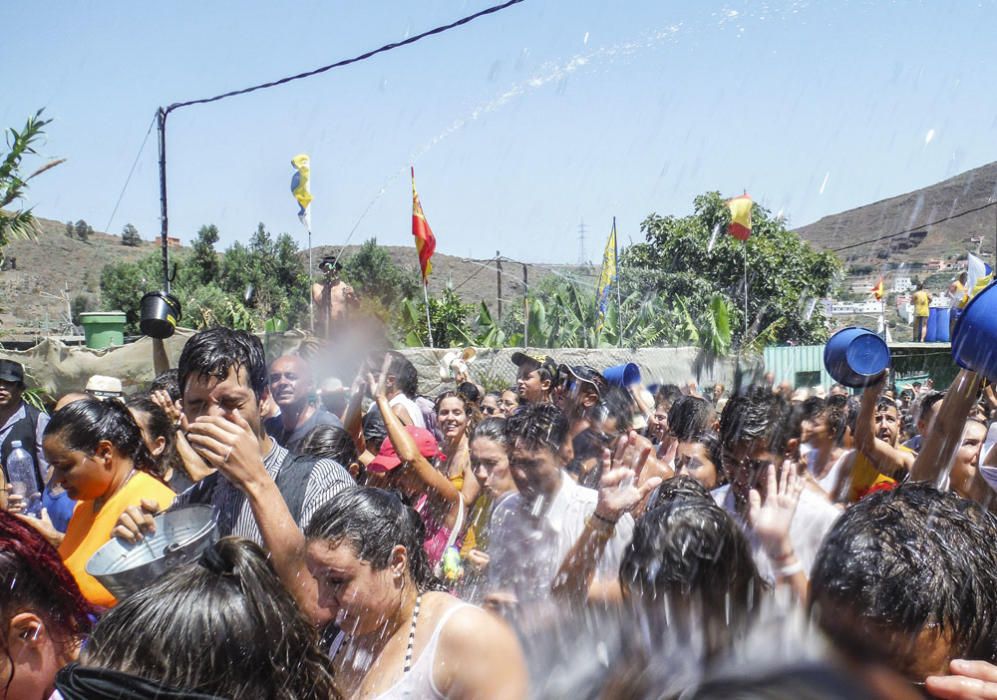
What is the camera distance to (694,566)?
6.48 ft

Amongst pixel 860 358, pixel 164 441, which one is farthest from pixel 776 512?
pixel 164 441

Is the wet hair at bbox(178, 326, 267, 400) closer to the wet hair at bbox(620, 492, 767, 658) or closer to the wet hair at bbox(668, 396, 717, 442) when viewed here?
the wet hair at bbox(620, 492, 767, 658)

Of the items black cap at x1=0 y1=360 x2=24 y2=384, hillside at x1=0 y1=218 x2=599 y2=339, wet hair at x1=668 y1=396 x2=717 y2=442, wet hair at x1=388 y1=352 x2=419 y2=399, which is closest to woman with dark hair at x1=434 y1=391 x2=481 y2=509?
wet hair at x1=388 y1=352 x2=419 y2=399

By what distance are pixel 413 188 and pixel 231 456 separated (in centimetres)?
799

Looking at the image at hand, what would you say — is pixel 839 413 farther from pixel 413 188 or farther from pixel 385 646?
pixel 413 188

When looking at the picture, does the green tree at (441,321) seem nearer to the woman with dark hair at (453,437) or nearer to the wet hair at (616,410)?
the woman with dark hair at (453,437)

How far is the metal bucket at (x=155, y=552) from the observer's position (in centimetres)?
212

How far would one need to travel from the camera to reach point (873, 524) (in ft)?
5.08

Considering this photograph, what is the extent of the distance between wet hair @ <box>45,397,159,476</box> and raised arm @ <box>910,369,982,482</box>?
8.68ft

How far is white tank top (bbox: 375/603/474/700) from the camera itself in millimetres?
1949

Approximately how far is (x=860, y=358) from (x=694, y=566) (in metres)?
1.79

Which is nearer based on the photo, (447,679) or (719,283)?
(447,679)

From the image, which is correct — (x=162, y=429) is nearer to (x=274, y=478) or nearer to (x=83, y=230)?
(x=274, y=478)

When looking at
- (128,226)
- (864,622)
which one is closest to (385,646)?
(864,622)
